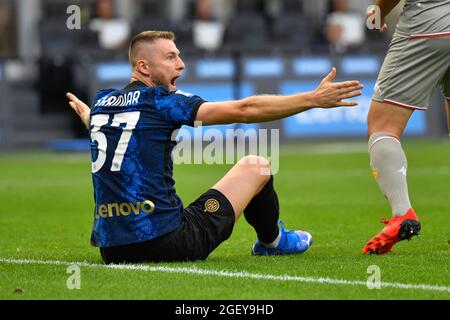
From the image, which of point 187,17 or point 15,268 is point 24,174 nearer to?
point 15,268

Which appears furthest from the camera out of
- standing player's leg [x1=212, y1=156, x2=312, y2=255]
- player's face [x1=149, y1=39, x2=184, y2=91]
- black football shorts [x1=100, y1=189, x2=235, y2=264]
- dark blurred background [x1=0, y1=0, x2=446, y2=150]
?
dark blurred background [x1=0, y1=0, x2=446, y2=150]

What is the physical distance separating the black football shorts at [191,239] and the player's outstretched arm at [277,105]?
73 cm

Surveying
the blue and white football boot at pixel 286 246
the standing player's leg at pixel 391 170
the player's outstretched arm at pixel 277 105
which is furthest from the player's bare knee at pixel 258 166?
the standing player's leg at pixel 391 170

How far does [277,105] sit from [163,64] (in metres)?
0.91

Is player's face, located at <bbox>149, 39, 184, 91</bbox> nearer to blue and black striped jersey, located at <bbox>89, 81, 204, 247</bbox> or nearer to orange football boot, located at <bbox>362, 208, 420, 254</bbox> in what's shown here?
blue and black striped jersey, located at <bbox>89, 81, 204, 247</bbox>

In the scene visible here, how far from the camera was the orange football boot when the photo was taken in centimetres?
706

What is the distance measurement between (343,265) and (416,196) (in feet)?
17.4

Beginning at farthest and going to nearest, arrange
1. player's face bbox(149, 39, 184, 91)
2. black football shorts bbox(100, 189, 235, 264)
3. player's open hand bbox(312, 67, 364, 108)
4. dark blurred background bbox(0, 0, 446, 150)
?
dark blurred background bbox(0, 0, 446, 150)
player's face bbox(149, 39, 184, 91)
black football shorts bbox(100, 189, 235, 264)
player's open hand bbox(312, 67, 364, 108)

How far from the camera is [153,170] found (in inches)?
261

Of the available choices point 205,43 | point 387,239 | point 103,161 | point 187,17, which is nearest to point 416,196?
point 387,239

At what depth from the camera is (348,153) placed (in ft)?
62.4

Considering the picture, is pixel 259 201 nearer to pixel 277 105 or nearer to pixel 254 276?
pixel 254 276

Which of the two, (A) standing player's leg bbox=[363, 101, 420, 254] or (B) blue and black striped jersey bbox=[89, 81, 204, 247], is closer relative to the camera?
(B) blue and black striped jersey bbox=[89, 81, 204, 247]

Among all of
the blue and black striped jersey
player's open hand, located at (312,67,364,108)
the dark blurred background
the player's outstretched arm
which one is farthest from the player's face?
the dark blurred background
